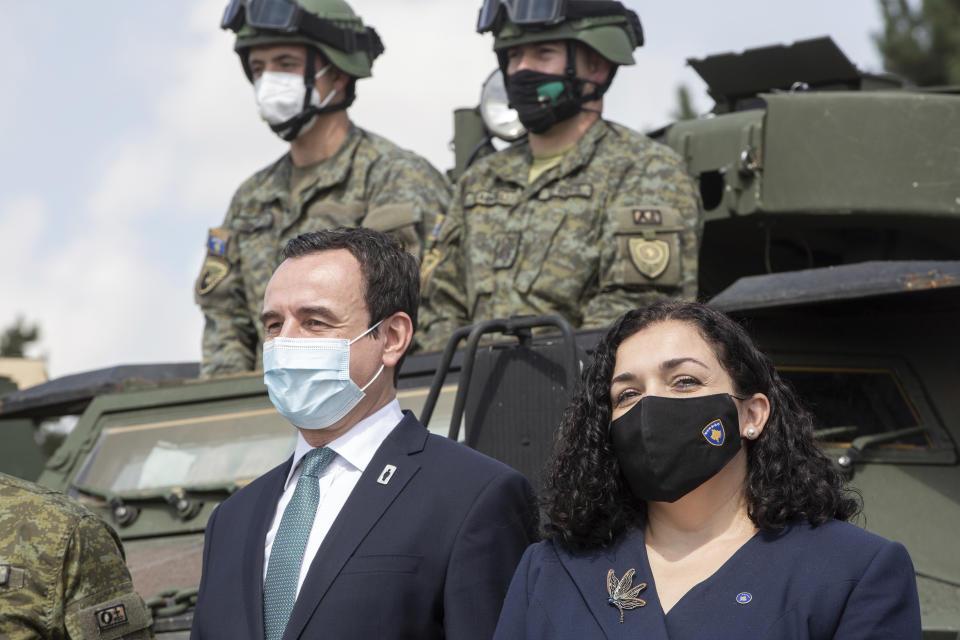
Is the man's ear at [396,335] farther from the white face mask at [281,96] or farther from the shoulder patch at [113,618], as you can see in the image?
the white face mask at [281,96]

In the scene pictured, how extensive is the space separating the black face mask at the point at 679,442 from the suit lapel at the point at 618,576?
0.13m

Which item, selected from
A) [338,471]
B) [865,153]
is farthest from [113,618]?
[865,153]

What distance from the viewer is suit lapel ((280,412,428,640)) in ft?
10.3

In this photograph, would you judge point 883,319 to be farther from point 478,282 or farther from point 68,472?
point 68,472

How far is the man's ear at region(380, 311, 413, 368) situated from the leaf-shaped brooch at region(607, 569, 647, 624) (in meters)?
0.86

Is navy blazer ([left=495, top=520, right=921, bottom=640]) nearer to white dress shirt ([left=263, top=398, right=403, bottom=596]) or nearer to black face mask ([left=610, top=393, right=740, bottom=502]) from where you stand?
black face mask ([left=610, top=393, right=740, bottom=502])

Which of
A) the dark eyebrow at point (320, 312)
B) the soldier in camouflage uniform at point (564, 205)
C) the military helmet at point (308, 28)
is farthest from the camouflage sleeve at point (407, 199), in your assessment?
the dark eyebrow at point (320, 312)

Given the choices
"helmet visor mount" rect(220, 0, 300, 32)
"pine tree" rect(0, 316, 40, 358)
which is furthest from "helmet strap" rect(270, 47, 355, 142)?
"pine tree" rect(0, 316, 40, 358)

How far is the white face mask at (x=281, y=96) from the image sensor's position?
672 cm

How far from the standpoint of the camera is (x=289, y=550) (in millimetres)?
3277

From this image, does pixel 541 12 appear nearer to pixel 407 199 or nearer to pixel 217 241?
pixel 407 199

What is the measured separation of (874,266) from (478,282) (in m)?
1.62

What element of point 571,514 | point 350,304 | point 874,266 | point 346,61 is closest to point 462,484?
point 571,514

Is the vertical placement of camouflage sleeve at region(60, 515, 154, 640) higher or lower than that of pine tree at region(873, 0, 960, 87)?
higher
